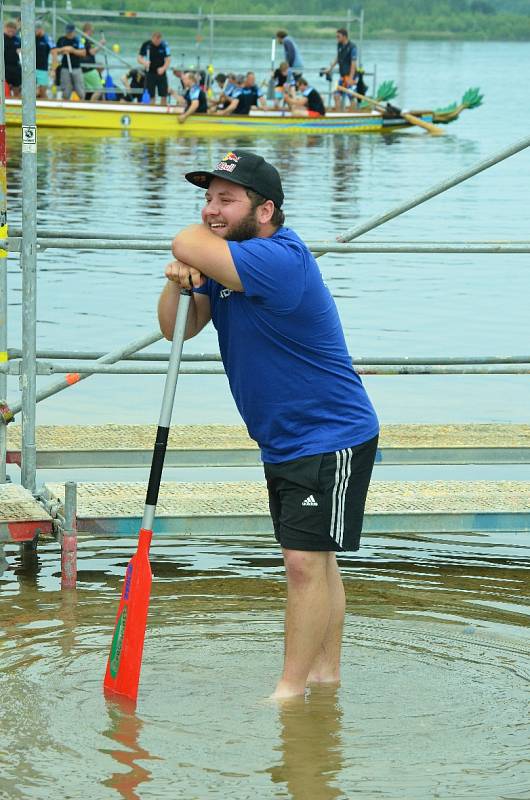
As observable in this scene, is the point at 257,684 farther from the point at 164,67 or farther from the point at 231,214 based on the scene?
the point at 164,67

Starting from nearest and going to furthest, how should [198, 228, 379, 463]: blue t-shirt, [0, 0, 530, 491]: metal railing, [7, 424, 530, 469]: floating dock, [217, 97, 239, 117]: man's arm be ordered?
[198, 228, 379, 463]: blue t-shirt < [0, 0, 530, 491]: metal railing < [7, 424, 530, 469]: floating dock < [217, 97, 239, 117]: man's arm

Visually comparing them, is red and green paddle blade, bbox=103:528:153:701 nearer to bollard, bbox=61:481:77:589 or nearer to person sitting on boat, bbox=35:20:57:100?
bollard, bbox=61:481:77:589

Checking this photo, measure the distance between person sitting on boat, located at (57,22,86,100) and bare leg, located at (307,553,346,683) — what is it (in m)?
25.4

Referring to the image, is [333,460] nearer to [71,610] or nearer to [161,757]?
[161,757]

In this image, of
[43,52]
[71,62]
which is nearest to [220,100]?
[71,62]

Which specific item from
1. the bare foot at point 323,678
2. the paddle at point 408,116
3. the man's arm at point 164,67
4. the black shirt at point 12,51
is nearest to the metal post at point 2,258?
the bare foot at point 323,678

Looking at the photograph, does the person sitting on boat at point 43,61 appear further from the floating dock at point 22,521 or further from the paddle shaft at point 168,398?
the paddle shaft at point 168,398

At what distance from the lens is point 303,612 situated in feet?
15.6

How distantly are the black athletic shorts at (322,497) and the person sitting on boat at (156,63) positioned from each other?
86.9 ft

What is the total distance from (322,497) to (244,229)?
84 centimetres

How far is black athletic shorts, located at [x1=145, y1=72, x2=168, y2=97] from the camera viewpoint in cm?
3142

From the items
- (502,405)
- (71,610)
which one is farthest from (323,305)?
(502,405)

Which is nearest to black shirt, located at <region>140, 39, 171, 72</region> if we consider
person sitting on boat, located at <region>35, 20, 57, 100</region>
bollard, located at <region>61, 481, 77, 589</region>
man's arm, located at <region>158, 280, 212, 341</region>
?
person sitting on boat, located at <region>35, 20, 57, 100</region>

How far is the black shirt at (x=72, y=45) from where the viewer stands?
2977 cm
